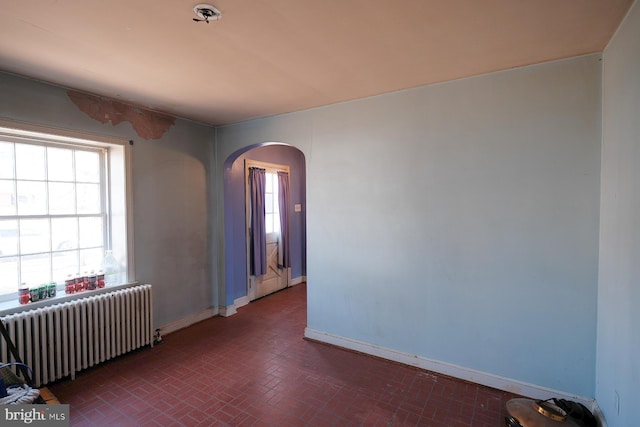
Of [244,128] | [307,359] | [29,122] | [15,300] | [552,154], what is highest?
[244,128]

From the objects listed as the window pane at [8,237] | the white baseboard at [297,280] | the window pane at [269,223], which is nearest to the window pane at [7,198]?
the window pane at [8,237]

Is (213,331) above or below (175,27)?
below

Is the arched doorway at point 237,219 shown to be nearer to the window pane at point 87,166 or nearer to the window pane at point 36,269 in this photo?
the window pane at point 87,166

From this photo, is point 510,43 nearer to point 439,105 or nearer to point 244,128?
point 439,105

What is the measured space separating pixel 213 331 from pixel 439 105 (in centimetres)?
383

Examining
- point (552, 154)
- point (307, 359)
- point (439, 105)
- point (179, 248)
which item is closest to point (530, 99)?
point (552, 154)

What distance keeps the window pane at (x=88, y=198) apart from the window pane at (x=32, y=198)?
32 cm

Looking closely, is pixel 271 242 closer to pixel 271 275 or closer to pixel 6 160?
pixel 271 275

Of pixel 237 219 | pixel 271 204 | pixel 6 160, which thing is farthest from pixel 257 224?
pixel 6 160

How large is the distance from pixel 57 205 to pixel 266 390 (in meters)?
2.84

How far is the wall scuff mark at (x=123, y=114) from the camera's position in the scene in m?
3.20

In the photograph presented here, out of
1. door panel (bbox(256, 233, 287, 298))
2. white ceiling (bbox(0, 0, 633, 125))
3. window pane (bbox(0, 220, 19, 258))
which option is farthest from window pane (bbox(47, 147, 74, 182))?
door panel (bbox(256, 233, 287, 298))

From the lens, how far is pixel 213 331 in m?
4.11

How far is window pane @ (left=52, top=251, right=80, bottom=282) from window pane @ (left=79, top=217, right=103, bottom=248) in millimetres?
152
